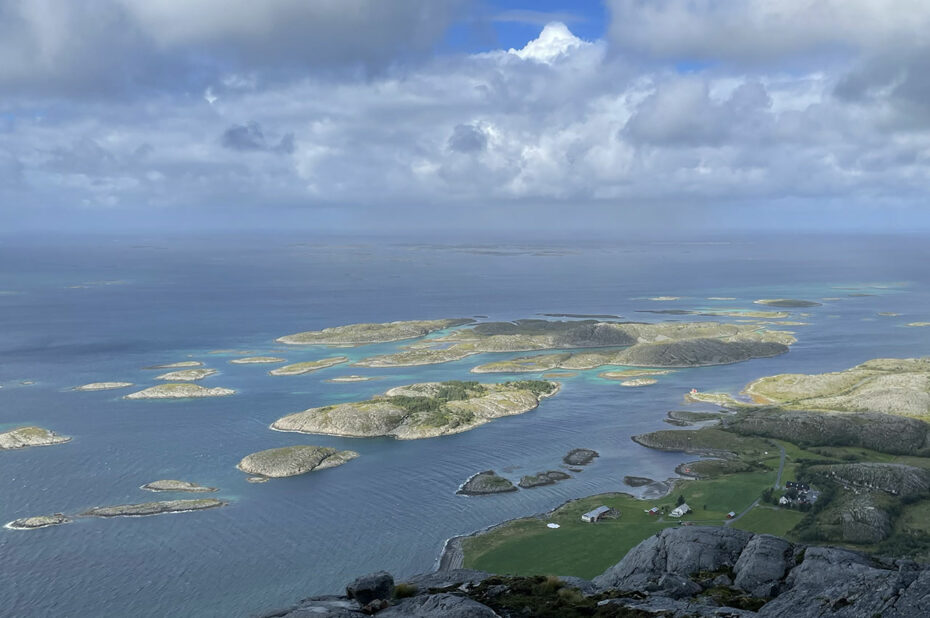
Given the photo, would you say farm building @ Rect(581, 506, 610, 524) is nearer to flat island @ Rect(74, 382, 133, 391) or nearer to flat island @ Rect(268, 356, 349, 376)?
flat island @ Rect(268, 356, 349, 376)

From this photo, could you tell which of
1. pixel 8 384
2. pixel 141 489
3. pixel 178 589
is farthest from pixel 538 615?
pixel 8 384

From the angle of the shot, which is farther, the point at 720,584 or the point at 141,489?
the point at 141,489

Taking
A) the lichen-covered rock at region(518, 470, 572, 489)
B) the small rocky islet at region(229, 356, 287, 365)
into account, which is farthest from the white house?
the small rocky islet at region(229, 356, 287, 365)

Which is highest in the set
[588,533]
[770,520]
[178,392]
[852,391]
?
[178,392]

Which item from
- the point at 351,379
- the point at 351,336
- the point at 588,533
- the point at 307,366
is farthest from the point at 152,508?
the point at 351,336

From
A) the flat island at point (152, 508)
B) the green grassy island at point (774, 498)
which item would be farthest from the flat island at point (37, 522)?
the green grassy island at point (774, 498)

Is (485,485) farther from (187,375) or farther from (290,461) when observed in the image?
(187,375)

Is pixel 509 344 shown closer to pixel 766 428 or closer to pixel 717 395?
pixel 717 395
